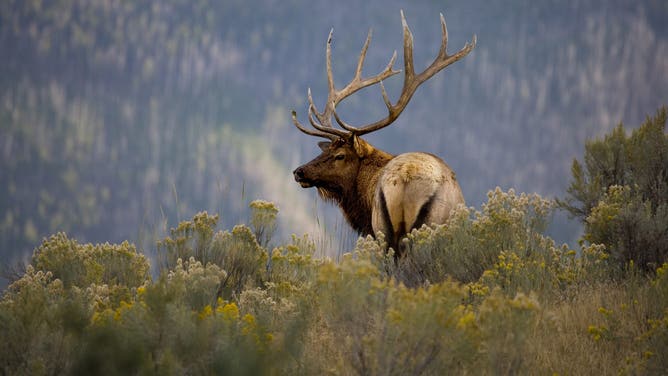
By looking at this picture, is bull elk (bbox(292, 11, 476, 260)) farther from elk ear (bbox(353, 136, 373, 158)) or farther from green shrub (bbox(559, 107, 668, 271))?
→ green shrub (bbox(559, 107, 668, 271))

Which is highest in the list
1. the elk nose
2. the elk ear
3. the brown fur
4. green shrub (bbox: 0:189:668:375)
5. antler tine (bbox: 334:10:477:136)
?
antler tine (bbox: 334:10:477:136)

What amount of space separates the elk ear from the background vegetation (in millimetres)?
1713

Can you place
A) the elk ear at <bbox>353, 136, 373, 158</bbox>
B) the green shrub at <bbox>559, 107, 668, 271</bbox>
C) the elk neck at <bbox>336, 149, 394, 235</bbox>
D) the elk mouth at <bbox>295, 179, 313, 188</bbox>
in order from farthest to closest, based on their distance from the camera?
the elk mouth at <bbox>295, 179, 313, 188</bbox>, the elk ear at <bbox>353, 136, 373, 158</bbox>, the elk neck at <bbox>336, 149, 394, 235</bbox>, the green shrub at <bbox>559, 107, 668, 271</bbox>

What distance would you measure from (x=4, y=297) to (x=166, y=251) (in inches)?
59.1

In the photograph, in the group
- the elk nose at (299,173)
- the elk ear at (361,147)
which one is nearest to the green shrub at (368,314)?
the elk nose at (299,173)

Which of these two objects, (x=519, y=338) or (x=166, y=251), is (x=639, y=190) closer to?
(x=166, y=251)

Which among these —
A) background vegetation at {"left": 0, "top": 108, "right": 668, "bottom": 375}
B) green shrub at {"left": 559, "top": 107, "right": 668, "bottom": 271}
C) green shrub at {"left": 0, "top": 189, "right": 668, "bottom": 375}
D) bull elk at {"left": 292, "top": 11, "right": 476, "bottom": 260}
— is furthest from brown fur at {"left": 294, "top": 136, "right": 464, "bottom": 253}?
green shrub at {"left": 559, "top": 107, "right": 668, "bottom": 271}

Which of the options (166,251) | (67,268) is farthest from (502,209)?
(67,268)

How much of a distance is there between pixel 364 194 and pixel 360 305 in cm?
542

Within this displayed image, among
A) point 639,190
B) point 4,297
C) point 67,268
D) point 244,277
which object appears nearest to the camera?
point 4,297

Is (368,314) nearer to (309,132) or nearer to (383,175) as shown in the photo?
(383,175)

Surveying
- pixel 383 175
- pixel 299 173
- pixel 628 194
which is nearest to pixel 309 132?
pixel 299 173

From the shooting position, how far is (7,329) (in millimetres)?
3383

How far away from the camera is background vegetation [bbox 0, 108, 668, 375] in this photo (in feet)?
10.1
